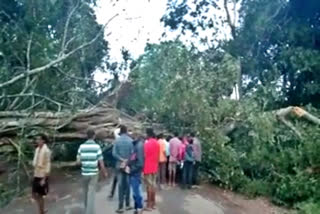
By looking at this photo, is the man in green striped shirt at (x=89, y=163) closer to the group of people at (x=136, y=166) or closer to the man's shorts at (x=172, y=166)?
the group of people at (x=136, y=166)

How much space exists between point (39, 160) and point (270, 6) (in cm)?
1769

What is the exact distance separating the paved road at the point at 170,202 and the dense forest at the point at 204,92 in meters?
0.77

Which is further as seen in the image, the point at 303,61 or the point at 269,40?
the point at 269,40

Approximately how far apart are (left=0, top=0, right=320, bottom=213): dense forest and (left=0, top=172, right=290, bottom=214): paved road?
0.77 m

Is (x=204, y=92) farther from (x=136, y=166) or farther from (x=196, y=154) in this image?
(x=136, y=166)

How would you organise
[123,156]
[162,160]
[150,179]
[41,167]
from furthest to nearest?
[162,160] < [150,179] < [123,156] < [41,167]

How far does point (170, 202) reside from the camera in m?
14.4

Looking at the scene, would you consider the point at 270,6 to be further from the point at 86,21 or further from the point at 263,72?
the point at 86,21

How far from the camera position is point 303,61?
2345 cm

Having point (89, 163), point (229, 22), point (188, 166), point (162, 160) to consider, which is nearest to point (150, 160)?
point (89, 163)

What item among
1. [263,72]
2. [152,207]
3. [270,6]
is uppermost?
[270,6]

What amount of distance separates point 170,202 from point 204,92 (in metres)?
5.30

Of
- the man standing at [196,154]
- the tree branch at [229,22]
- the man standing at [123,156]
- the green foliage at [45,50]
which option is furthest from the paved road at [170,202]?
the tree branch at [229,22]

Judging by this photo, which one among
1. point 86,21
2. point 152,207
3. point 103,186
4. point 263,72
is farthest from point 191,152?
point 263,72
